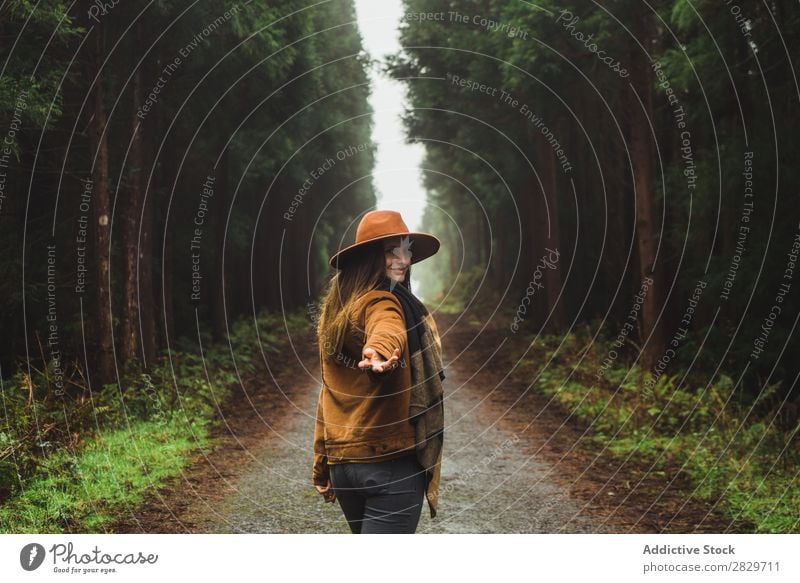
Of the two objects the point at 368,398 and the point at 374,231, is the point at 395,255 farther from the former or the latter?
the point at 368,398

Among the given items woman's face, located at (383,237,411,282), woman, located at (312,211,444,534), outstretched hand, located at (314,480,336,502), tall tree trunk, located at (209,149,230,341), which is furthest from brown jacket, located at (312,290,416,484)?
tall tree trunk, located at (209,149,230,341)

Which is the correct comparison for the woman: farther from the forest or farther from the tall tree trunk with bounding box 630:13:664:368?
the tall tree trunk with bounding box 630:13:664:368

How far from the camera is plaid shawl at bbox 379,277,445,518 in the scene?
11.9 feet

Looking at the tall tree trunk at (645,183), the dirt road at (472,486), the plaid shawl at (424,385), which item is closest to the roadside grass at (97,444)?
the dirt road at (472,486)

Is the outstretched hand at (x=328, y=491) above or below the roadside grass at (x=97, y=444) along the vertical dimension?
above

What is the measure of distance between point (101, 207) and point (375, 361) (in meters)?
9.71

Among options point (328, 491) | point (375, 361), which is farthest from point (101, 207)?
point (375, 361)

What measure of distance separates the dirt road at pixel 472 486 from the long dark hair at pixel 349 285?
13.2 feet

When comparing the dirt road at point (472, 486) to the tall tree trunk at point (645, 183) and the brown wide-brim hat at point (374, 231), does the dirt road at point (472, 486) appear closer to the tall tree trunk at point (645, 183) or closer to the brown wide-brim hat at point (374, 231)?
the tall tree trunk at point (645, 183)

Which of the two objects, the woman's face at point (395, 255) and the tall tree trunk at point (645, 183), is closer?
the woman's face at point (395, 255)

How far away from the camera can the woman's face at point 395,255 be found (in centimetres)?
378

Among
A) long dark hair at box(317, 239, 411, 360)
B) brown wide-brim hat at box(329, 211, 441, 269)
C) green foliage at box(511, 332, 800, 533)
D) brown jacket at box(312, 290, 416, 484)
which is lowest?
green foliage at box(511, 332, 800, 533)

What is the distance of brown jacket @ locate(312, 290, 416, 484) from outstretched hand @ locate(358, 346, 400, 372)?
0.29m
